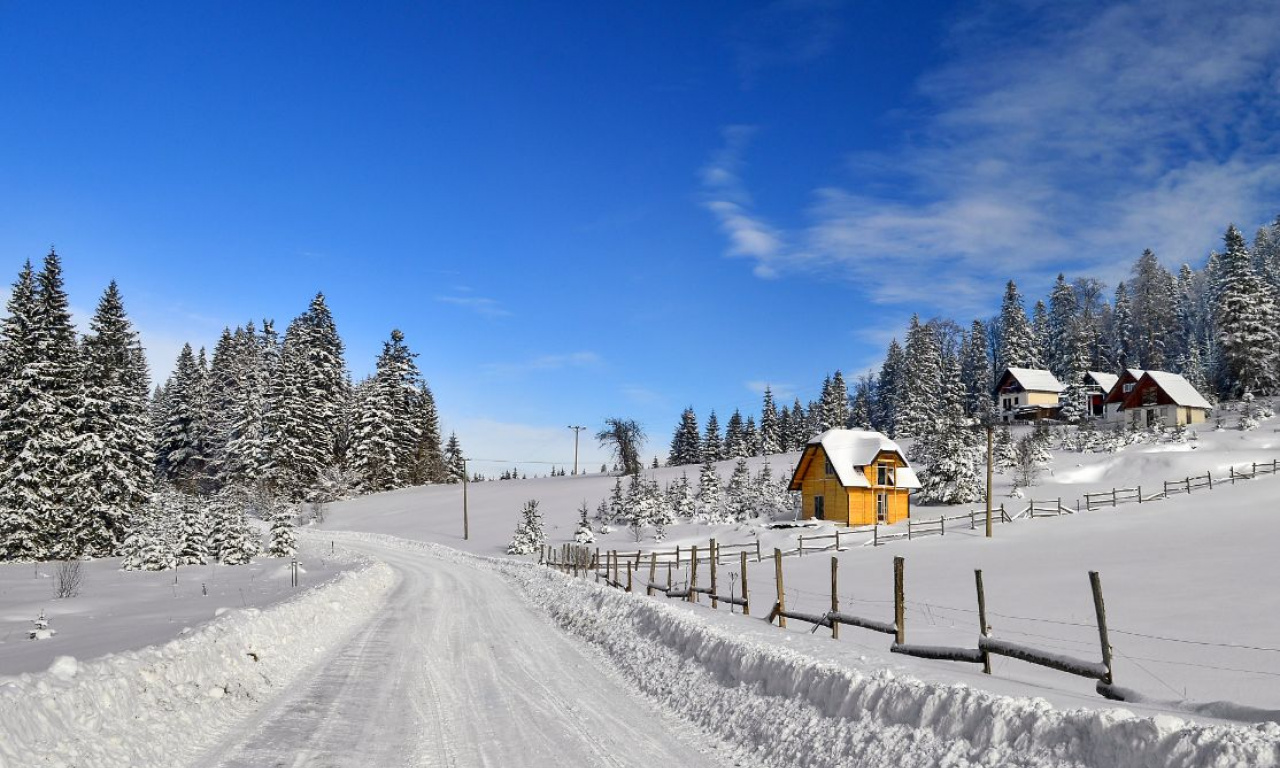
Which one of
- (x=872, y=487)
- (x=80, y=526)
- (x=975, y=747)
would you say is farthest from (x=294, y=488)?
(x=975, y=747)

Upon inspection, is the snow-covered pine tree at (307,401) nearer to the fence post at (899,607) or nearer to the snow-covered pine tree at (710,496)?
the snow-covered pine tree at (710,496)

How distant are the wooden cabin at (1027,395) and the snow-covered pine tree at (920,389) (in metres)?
8.48

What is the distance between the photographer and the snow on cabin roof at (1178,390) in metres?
74.8

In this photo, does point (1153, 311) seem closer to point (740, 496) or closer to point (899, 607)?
point (740, 496)

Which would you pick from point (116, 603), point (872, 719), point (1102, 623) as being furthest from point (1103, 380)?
point (872, 719)

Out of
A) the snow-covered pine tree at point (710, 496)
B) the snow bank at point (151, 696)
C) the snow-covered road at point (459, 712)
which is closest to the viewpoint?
the snow bank at point (151, 696)

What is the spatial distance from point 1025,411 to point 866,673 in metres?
93.8

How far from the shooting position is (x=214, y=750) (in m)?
8.24

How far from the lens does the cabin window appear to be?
5762 centimetres

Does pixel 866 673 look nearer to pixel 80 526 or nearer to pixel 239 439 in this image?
pixel 80 526

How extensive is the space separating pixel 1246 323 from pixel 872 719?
82437 millimetres

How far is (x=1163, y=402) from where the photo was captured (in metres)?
75.0

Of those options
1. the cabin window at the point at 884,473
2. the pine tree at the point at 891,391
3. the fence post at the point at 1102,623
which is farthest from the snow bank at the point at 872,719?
the pine tree at the point at 891,391

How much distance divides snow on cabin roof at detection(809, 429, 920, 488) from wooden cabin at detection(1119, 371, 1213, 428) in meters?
29.9
